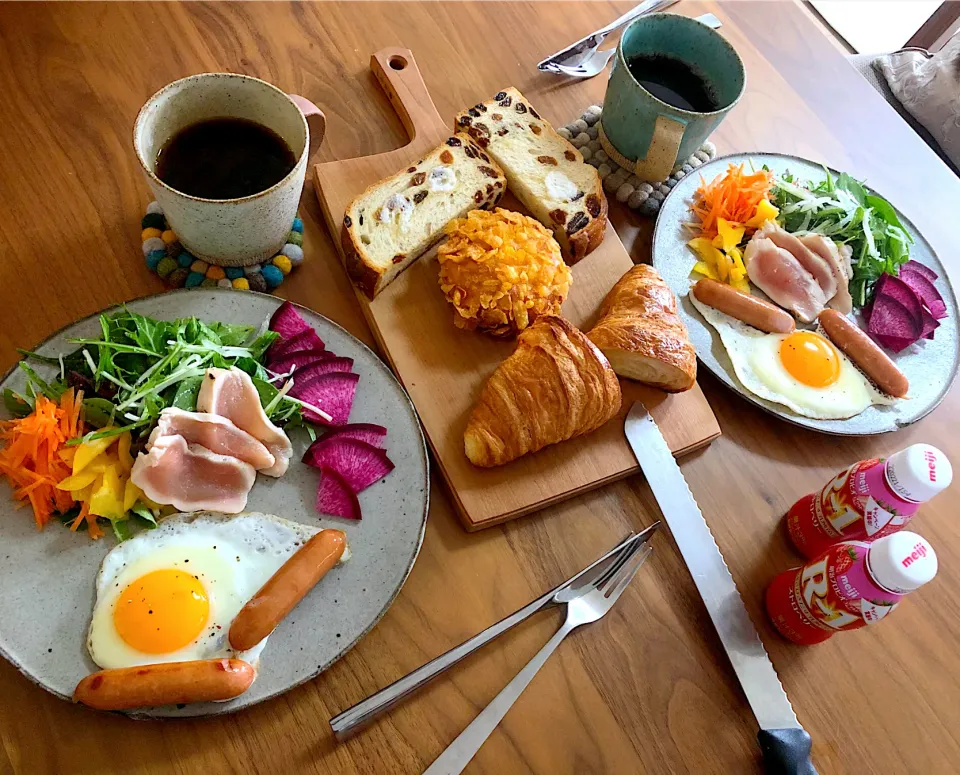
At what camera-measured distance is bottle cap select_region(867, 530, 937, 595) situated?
45.6 inches

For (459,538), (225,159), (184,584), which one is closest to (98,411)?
(184,584)

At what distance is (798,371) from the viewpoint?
1739mm

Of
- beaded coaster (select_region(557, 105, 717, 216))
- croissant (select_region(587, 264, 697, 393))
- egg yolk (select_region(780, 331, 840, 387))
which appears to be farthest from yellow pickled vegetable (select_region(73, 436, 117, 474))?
egg yolk (select_region(780, 331, 840, 387))

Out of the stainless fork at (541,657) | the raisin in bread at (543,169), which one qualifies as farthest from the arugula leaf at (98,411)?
→ the raisin in bread at (543,169)

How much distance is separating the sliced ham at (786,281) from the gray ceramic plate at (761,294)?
5cm

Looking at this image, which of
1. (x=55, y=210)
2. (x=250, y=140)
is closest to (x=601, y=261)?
(x=250, y=140)

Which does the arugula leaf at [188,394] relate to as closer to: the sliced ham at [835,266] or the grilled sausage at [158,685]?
the grilled sausage at [158,685]

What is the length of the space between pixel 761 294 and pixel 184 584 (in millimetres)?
1548

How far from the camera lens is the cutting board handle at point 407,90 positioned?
1.93 meters

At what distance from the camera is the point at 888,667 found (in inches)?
58.9

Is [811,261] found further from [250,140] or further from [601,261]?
[250,140]

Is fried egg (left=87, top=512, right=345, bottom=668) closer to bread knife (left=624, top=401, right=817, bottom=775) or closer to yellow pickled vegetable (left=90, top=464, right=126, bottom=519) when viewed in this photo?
yellow pickled vegetable (left=90, top=464, right=126, bottom=519)

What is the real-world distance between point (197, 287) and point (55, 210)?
0.45 meters

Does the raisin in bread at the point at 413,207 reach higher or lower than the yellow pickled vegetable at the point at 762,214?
lower
